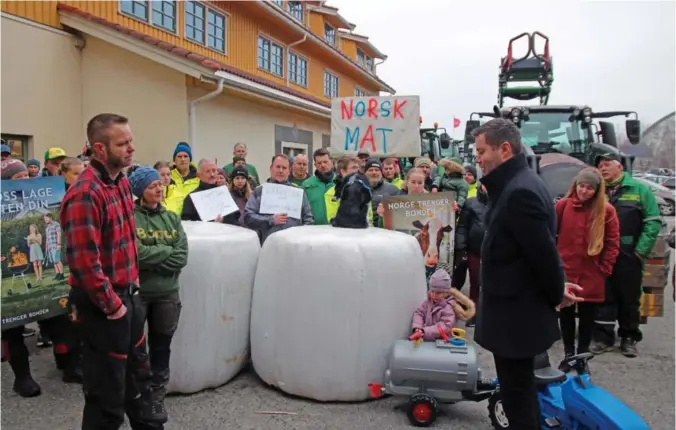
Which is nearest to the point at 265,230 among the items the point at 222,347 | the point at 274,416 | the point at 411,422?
the point at 222,347

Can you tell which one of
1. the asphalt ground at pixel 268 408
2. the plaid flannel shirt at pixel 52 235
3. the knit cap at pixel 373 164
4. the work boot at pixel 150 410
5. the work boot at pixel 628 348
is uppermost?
the knit cap at pixel 373 164

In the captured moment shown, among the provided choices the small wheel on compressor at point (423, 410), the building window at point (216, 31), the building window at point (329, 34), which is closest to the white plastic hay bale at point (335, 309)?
the small wheel on compressor at point (423, 410)

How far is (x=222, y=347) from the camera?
4.43 meters

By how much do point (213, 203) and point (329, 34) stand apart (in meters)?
22.1

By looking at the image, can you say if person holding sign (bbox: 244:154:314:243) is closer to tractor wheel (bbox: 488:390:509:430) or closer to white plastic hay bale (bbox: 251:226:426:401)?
white plastic hay bale (bbox: 251:226:426:401)

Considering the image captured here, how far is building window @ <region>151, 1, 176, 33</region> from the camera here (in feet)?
42.4

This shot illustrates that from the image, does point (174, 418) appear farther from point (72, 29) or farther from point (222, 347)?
point (72, 29)

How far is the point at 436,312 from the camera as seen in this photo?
4254mm

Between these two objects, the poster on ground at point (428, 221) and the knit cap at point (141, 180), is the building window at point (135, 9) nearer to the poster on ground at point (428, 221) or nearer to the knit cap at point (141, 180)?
the poster on ground at point (428, 221)

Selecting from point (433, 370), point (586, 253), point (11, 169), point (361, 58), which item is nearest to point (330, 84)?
point (361, 58)

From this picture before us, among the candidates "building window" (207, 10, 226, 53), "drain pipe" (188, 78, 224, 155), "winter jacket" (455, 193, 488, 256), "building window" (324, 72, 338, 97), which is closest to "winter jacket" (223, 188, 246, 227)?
"winter jacket" (455, 193, 488, 256)

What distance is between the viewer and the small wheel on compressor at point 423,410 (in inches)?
151

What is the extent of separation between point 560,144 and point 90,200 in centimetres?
860

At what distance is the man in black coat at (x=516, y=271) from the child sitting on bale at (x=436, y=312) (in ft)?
3.49
